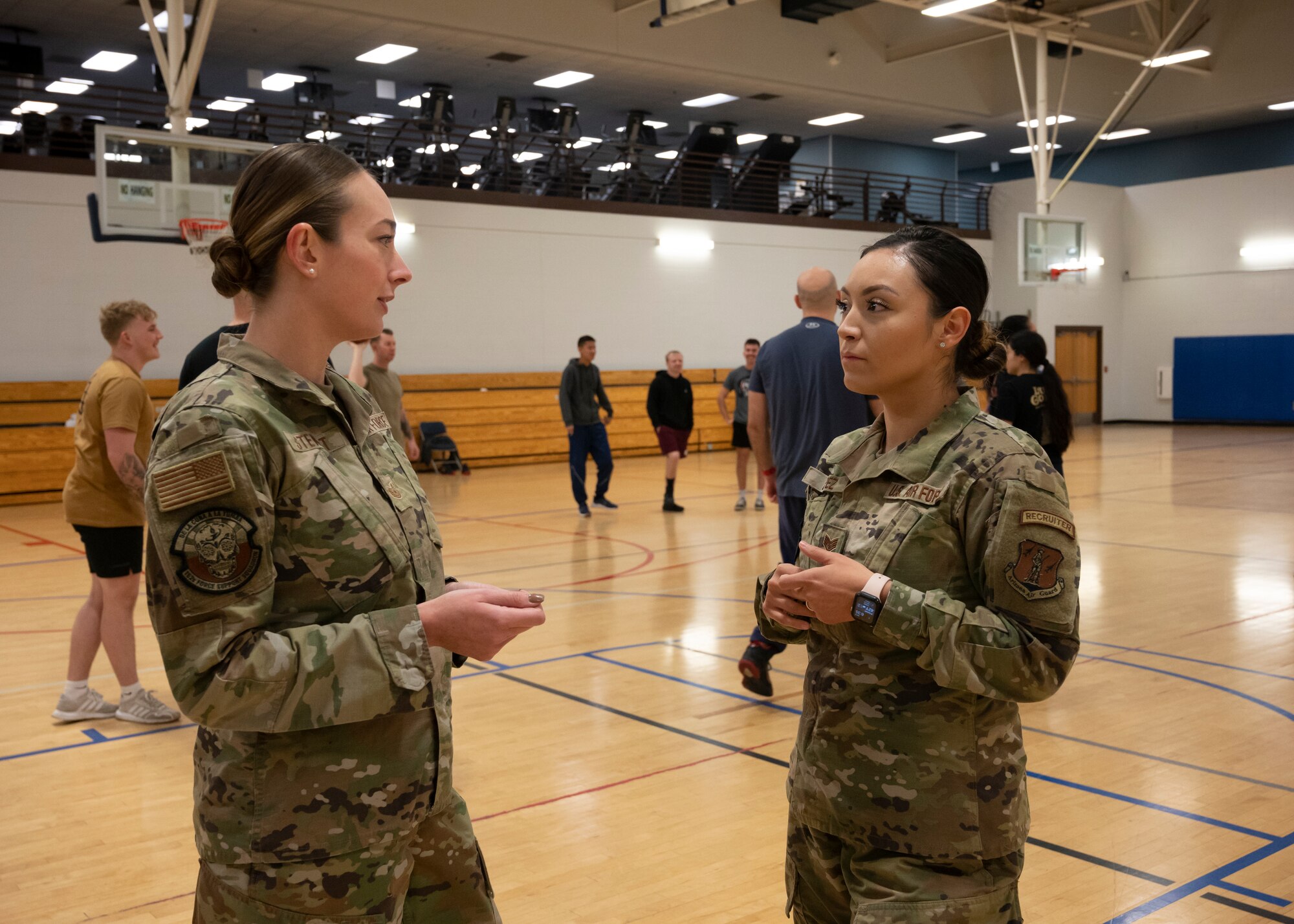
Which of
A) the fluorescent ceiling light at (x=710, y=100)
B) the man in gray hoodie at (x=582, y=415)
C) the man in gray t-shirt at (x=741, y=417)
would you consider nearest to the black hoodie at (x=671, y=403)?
the man in gray t-shirt at (x=741, y=417)

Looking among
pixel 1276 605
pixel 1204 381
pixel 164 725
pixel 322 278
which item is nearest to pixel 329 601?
pixel 322 278

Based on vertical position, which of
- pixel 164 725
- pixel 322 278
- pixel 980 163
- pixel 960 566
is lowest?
pixel 164 725

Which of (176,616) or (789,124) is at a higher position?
(789,124)

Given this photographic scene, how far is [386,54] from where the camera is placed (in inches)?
717

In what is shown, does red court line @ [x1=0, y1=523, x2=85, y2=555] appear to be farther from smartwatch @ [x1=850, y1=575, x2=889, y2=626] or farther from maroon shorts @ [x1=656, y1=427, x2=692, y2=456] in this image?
smartwatch @ [x1=850, y1=575, x2=889, y2=626]

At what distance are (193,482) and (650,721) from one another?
3641 millimetres

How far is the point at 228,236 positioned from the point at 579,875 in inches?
93.0

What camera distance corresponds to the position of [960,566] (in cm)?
172

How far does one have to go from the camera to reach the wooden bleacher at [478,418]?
13148 millimetres

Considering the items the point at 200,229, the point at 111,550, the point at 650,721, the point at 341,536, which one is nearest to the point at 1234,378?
the point at 200,229

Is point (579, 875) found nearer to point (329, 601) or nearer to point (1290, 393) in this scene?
point (329, 601)

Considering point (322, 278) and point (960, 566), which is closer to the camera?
point (322, 278)

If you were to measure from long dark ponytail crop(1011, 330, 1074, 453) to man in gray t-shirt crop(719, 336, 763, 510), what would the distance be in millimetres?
5944

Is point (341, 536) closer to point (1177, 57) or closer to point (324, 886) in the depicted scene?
Result: point (324, 886)
